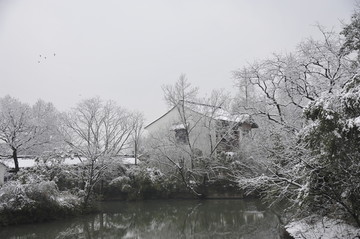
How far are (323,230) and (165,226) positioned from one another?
8480 mm

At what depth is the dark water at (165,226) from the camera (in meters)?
13.3

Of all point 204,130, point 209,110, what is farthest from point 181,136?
point 209,110

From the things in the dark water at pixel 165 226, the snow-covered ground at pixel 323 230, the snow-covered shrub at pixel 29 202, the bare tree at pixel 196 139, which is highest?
the bare tree at pixel 196 139

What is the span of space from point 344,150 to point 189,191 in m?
21.6

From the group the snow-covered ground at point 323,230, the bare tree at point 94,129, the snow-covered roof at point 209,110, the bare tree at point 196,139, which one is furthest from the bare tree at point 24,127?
the snow-covered ground at point 323,230

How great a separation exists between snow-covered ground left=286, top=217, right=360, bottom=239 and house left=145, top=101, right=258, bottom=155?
1714 cm

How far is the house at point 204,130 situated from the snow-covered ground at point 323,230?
56.2 feet

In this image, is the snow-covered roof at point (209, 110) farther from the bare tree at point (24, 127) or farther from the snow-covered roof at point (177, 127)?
the bare tree at point (24, 127)

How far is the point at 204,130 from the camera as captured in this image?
97.6 ft

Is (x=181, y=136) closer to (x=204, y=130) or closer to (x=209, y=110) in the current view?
(x=204, y=130)

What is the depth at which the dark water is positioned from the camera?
1328 centimetres

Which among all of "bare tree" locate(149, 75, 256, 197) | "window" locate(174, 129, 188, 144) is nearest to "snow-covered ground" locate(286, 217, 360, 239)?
"bare tree" locate(149, 75, 256, 197)

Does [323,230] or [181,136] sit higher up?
[181,136]

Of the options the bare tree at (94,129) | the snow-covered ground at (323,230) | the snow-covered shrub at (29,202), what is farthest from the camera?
the bare tree at (94,129)
